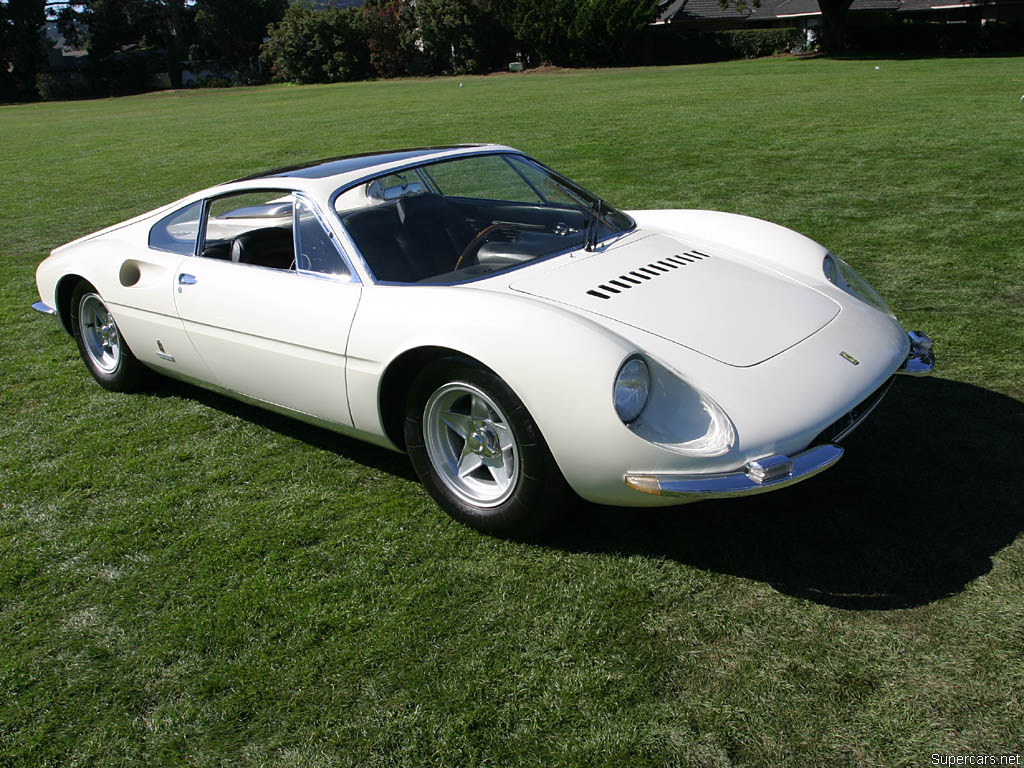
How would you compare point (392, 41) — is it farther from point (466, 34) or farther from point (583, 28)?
point (583, 28)

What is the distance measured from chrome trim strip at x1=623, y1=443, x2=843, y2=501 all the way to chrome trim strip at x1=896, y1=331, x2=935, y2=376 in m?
0.87

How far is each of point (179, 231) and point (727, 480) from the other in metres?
3.09

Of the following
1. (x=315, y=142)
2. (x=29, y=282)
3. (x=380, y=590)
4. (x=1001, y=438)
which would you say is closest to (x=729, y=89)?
(x=315, y=142)

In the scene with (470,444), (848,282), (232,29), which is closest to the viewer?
(470,444)

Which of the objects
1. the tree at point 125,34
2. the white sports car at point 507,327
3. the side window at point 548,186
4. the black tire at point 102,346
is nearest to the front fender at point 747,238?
the white sports car at point 507,327

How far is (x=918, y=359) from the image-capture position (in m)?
3.30

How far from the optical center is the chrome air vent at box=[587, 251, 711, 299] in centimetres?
323

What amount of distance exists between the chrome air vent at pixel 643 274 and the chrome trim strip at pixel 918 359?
928 millimetres

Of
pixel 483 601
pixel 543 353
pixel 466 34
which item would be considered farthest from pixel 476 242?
pixel 466 34

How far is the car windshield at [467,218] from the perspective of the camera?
11.5ft

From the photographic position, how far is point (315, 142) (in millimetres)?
15758

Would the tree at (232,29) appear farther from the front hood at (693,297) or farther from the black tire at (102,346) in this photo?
the front hood at (693,297)

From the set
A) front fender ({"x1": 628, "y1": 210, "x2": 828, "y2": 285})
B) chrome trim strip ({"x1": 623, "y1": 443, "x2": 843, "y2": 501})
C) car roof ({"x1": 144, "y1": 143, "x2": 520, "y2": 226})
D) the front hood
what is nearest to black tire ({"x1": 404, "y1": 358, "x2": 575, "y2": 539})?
chrome trim strip ({"x1": 623, "y1": 443, "x2": 843, "y2": 501})

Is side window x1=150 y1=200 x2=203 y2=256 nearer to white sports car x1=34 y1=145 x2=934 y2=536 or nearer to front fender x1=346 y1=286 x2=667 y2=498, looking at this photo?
white sports car x1=34 y1=145 x2=934 y2=536
